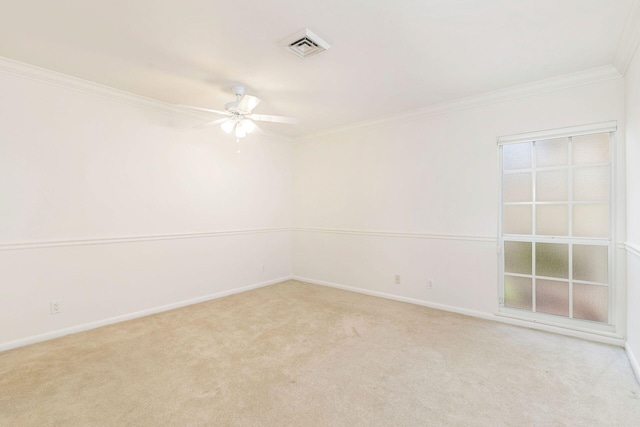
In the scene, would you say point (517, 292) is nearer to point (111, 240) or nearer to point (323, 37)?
point (323, 37)

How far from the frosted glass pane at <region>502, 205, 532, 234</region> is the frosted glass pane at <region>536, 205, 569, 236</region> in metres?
0.09

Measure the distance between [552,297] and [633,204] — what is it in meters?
1.21

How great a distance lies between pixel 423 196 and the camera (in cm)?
398

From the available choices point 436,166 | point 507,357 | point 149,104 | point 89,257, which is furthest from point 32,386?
point 436,166

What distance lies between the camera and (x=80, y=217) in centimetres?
314

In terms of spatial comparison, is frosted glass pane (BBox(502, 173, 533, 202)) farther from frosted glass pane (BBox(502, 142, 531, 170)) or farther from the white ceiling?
the white ceiling

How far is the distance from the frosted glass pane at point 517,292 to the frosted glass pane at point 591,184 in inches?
40.5

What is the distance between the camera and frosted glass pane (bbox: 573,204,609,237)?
114 inches

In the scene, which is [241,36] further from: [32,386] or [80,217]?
[32,386]

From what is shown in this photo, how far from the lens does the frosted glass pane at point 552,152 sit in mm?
3084

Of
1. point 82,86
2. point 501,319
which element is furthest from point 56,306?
point 501,319

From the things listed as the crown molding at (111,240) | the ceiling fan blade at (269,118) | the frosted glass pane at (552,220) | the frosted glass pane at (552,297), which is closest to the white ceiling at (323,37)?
the ceiling fan blade at (269,118)

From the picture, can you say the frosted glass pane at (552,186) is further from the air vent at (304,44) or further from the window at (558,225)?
the air vent at (304,44)

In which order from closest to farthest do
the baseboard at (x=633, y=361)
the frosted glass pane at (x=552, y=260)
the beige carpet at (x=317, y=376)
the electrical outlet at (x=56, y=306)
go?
the beige carpet at (x=317, y=376), the baseboard at (x=633, y=361), the electrical outlet at (x=56, y=306), the frosted glass pane at (x=552, y=260)
